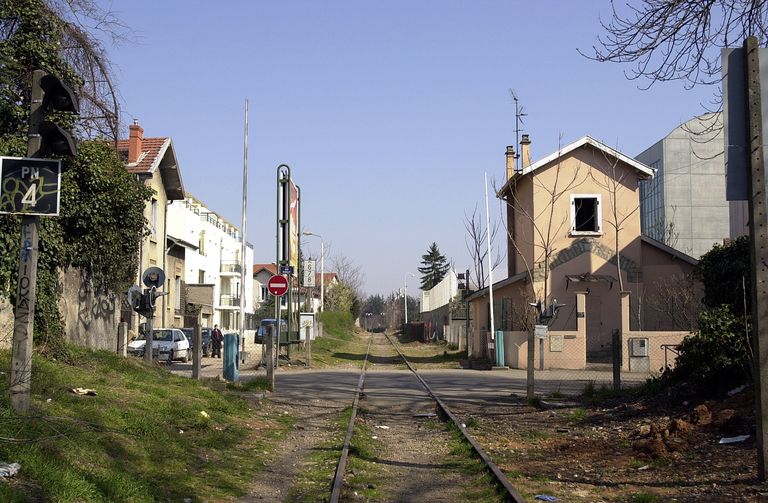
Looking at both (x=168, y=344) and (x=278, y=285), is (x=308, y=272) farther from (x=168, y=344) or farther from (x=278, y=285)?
(x=278, y=285)

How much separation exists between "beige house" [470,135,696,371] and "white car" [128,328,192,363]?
13281mm

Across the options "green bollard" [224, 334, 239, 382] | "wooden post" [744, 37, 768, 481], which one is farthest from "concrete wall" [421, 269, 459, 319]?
"wooden post" [744, 37, 768, 481]

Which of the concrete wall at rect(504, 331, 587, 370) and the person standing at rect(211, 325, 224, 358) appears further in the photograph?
the person standing at rect(211, 325, 224, 358)

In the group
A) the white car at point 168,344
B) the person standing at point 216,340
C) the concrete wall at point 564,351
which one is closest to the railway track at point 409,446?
the concrete wall at point 564,351

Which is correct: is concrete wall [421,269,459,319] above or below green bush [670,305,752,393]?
above

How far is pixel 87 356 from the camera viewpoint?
52.3 ft

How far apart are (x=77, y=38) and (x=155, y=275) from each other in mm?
5787

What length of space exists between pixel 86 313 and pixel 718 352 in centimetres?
1331

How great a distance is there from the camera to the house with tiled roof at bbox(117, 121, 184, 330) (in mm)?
39500

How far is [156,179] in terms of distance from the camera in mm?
41500

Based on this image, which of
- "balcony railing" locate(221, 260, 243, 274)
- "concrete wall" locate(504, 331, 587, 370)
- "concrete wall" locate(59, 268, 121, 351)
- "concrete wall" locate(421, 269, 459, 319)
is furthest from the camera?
"balcony railing" locate(221, 260, 243, 274)

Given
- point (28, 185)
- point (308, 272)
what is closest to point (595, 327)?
point (308, 272)

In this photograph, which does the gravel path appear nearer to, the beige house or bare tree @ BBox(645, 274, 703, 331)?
bare tree @ BBox(645, 274, 703, 331)

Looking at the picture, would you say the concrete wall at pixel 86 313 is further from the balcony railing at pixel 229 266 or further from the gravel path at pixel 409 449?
the balcony railing at pixel 229 266
